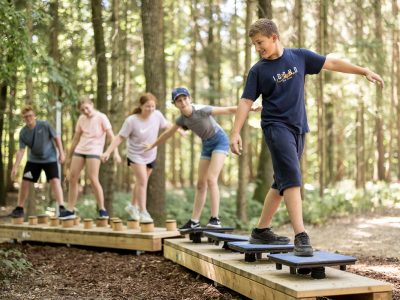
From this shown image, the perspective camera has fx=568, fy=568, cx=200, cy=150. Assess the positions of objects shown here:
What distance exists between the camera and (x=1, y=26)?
24.4 ft

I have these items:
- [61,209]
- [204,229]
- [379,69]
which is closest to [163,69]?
[61,209]

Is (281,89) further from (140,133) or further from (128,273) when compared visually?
(140,133)

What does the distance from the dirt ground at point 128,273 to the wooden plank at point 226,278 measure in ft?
0.50

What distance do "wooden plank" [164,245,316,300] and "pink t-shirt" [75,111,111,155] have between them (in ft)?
8.61

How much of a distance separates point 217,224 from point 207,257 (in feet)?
5.10

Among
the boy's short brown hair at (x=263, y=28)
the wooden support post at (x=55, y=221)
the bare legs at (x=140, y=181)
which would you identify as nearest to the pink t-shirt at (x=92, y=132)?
the bare legs at (x=140, y=181)

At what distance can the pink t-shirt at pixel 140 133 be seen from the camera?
30.7 ft

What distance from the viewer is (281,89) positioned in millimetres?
5184

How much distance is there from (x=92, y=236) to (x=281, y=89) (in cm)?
568

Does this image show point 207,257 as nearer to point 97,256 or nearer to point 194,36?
point 97,256

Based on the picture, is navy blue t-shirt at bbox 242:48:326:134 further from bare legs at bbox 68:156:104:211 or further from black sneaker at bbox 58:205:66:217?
black sneaker at bbox 58:205:66:217

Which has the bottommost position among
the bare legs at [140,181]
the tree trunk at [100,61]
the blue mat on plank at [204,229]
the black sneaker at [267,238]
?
the blue mat on plank at [204,229]

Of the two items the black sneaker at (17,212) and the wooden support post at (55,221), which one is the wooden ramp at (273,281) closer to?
the wooden support post at (55,221)

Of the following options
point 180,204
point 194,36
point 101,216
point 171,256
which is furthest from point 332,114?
point 171,256
